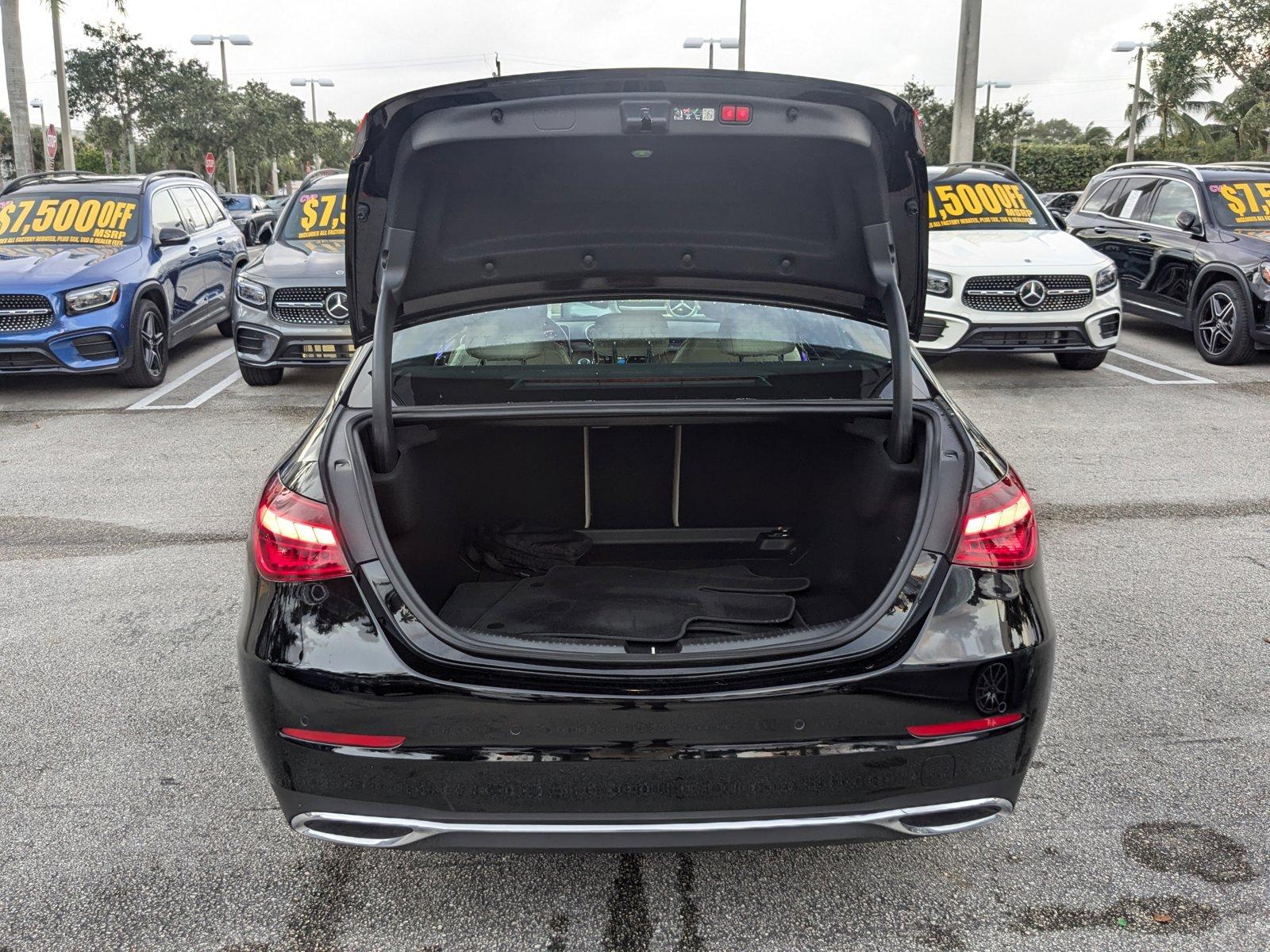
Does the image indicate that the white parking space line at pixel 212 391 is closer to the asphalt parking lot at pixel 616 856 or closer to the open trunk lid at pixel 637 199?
the asphalt parking lot at pixel 616 856

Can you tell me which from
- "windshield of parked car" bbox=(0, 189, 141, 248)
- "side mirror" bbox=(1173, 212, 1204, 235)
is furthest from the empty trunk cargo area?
"side mirror" bbox=(1173, 212, 1204, 235)

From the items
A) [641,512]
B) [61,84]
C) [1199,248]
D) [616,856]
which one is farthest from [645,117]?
[61,84]

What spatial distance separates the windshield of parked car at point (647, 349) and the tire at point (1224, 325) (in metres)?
7.64

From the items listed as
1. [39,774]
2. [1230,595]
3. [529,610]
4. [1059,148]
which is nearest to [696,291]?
[529,610]

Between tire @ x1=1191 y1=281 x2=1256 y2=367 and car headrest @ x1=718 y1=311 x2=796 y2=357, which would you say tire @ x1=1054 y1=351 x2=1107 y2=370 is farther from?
car headrest @ x1=718 y1=311 x2=796 y2=357

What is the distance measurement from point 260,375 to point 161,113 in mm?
30320

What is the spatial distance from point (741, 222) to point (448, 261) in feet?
2.61

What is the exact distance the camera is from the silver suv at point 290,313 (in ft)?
27.7

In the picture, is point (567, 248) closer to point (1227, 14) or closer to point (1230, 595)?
point (1230, 595)

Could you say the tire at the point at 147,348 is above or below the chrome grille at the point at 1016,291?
below

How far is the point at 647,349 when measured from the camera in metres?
3.52

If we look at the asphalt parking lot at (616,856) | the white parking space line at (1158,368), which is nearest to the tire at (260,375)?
the asphalt parking lot at (616,856)

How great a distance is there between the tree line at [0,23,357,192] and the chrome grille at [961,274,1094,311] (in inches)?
1006

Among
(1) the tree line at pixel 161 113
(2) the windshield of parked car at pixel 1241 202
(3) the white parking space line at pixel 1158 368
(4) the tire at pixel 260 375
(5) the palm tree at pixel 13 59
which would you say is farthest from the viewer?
(1) the tree line at pixel 161 113
